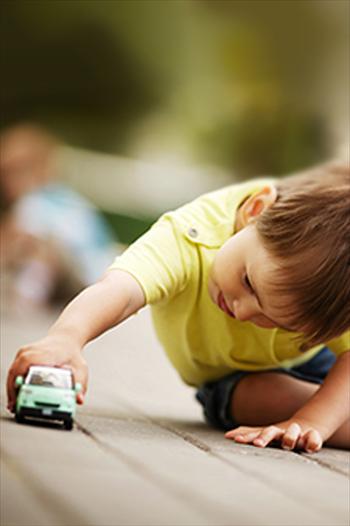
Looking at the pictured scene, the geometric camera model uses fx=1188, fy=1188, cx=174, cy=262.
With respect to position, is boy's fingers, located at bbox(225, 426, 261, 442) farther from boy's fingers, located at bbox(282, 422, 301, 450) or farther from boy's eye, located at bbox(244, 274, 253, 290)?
boy's eye, located at bbox(244, 274, 253, 290)

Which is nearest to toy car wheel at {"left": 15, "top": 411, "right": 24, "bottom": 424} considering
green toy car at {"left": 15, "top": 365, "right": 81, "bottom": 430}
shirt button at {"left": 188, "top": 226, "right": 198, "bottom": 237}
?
green toy car at {"left": 15, "top": 365, "right": 81, "bottom": 430}

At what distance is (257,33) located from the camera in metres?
15.6

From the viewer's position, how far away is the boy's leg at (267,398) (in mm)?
2654

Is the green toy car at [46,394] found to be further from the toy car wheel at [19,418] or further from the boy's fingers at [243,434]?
the boy's fingers at [243,434]

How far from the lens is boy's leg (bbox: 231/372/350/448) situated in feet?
8.71

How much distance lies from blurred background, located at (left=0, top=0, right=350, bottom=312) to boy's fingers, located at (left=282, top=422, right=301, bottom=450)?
746 cm

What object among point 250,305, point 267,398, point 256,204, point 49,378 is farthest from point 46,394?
point 267,398

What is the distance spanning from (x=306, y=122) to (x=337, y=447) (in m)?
12.1

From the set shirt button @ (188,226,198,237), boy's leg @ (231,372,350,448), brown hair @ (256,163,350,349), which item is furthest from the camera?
boy's leg @ (231,372,350,448)

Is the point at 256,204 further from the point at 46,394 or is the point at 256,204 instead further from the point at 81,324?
the point at 46,394

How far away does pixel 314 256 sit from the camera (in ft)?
7.06

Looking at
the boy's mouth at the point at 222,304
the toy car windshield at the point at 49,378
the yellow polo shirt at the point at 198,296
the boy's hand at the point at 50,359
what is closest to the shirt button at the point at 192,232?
the yellow polo shirt at the point at 198,296

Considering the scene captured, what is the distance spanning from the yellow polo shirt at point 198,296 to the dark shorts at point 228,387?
0.11 ft

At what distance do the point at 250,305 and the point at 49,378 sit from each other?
1.48 feet
